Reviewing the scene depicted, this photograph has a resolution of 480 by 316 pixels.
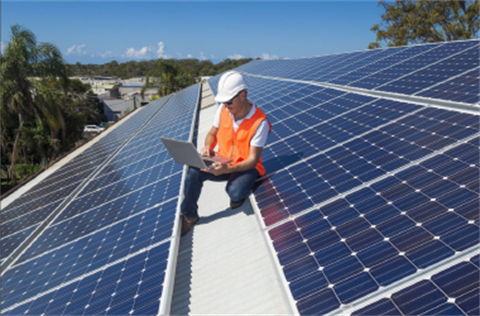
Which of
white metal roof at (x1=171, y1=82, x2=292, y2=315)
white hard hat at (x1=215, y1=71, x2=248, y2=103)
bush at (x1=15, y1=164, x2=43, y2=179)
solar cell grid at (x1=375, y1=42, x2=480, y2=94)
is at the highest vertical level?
white hard hat at (x1=215, y1=71, x2=248, y2=103)

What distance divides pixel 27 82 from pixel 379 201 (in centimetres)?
3413

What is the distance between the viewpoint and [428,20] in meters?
49.6

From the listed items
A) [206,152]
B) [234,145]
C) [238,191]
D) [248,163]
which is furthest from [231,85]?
[238,191]

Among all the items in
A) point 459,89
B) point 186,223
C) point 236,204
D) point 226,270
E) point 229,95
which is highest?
point 229,95

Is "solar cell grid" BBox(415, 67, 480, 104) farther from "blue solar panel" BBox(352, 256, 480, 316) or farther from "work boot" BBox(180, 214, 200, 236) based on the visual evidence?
"work boot" BBox(180, 214, 200, 236)

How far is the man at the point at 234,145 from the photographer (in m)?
6.29

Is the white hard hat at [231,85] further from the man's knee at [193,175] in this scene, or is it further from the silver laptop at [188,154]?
the man's knee at [193,175]

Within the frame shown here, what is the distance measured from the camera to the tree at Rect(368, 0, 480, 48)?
46906 mm

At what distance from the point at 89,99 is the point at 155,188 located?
74.8 m

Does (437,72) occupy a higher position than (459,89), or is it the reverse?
(437,72)

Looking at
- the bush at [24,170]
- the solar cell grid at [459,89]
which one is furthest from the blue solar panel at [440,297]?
the bush at [24,170]

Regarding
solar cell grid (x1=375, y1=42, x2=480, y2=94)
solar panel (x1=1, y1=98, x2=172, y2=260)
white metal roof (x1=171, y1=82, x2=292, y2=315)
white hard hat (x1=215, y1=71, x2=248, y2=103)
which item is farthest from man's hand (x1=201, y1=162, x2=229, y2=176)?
solar panel (x1=1, y1=98, x2=172, y2=260)

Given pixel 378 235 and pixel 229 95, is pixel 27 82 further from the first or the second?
pixel 378 235

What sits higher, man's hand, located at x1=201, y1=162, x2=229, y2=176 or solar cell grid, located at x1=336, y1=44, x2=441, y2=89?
solar cell grid, located at x1=336, y1=44, x2=441, y2=89
